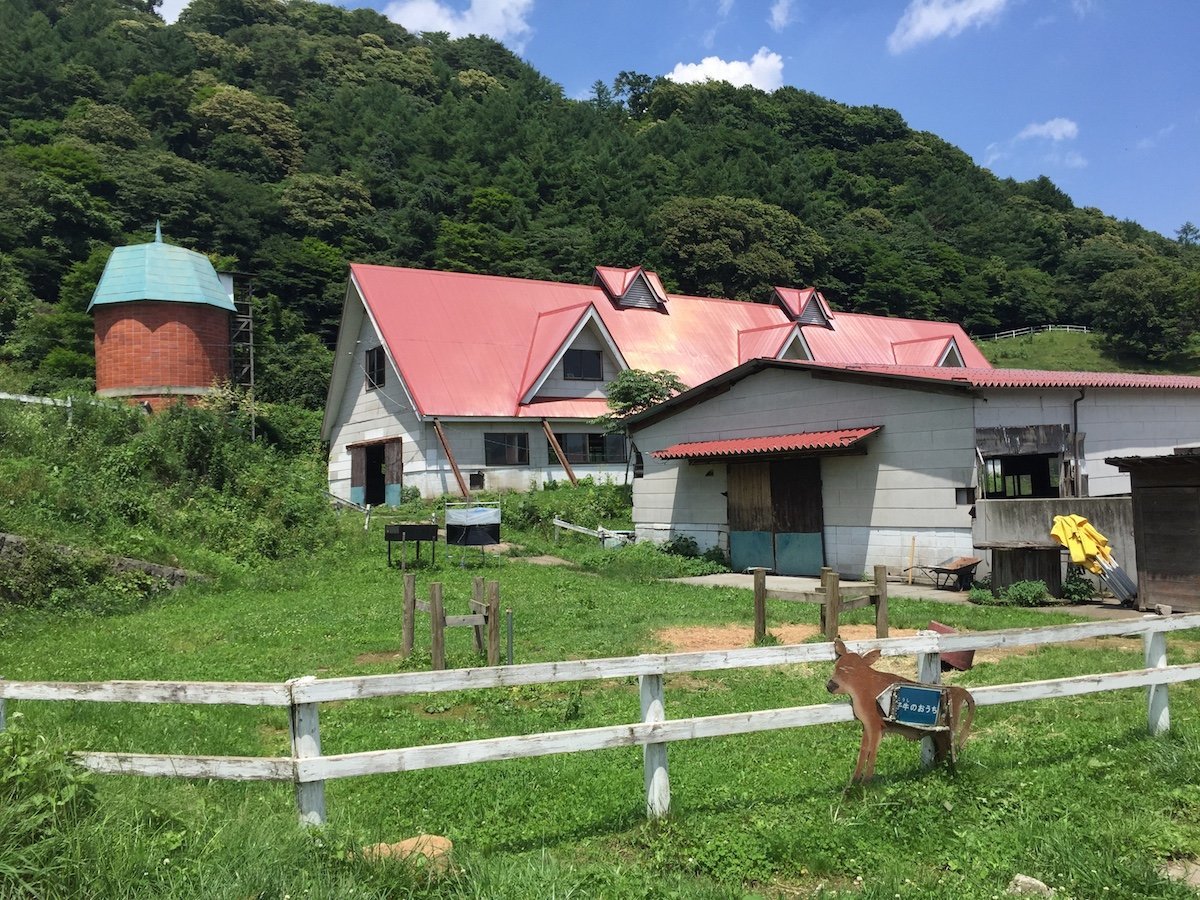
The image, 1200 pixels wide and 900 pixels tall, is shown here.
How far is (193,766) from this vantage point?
4555 mm

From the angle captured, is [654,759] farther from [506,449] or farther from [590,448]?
[590,448]

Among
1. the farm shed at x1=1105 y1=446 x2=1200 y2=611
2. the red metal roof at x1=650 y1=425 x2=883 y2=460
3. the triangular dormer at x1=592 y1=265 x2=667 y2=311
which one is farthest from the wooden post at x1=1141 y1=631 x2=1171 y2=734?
the triangular dormer at x1=592 y1=265 x2=667 y2=311

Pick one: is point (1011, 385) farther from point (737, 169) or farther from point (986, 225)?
point (986, 225)

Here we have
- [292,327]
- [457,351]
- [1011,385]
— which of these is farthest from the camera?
[292,327]

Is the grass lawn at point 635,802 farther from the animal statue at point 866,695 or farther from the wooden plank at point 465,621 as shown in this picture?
the wooden plank at point 465,621

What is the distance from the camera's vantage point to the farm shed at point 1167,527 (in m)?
12.6

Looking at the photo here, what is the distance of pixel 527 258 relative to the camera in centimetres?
6238

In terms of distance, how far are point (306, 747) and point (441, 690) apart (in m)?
0.74

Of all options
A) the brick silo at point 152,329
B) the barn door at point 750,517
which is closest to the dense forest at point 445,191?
the brick silo at point 152,329

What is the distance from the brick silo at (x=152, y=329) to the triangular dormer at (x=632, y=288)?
16.6 metres

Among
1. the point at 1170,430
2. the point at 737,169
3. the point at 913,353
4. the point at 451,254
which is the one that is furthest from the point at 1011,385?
the point at 737,169

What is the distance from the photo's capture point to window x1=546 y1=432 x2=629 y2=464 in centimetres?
3050

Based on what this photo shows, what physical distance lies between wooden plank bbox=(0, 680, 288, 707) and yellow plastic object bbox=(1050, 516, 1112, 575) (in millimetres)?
13369

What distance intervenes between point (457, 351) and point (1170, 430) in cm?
2109
